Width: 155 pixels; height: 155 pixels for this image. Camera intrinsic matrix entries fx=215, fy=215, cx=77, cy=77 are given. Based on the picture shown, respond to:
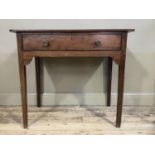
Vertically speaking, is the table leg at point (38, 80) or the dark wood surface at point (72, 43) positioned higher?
the dark wood surface at point (72, 43)

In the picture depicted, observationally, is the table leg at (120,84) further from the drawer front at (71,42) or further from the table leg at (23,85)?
the table leg at (23,85)

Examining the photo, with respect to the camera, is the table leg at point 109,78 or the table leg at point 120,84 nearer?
the table leg at point 120,84

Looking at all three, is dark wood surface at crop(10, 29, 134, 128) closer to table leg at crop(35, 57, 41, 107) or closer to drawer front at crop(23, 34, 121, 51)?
drawer front at crop(23, 34, 121, 51)

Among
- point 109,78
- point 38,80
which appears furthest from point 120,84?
point 38,80

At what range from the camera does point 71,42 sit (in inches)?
55.3

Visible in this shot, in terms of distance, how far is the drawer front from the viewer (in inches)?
54.9

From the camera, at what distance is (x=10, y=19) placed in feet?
6.05

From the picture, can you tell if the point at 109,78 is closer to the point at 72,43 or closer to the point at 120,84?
the point at 120,84

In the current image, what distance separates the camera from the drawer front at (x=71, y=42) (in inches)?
54.9

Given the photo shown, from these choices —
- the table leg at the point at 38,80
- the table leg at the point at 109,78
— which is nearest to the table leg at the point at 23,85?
the table leg at the point at 38,80

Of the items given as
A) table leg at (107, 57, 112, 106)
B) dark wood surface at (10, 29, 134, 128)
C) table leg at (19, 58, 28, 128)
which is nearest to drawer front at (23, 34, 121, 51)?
dark wood surface at (10, 29, 134, 128)

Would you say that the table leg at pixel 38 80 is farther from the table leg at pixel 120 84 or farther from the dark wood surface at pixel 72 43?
the table leg at pixel 120 84
